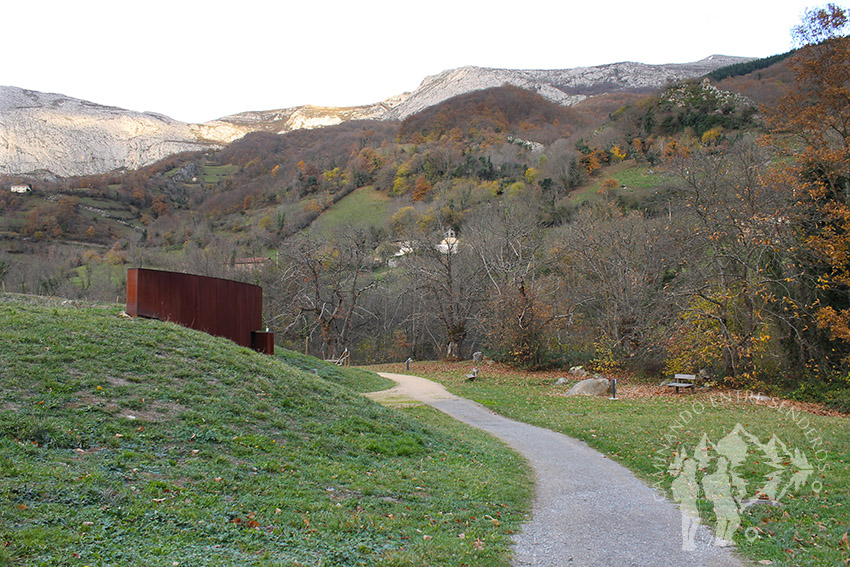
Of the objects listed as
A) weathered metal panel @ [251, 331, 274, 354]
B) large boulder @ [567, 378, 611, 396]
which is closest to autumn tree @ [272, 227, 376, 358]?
weathered metal panel @ [251, 331, 274, 354]

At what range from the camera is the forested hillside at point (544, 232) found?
59.0ft

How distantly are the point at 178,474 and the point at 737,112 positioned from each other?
2573 inches

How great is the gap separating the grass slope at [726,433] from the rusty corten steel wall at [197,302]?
360 inches

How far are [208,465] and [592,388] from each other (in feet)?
56.9

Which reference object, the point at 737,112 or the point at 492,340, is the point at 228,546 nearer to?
the point at 492,340

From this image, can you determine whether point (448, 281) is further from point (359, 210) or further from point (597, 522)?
point (359, 210)

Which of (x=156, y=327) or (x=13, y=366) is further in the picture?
(x=156, y=327)

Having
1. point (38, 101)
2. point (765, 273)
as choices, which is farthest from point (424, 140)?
point (38, 101)

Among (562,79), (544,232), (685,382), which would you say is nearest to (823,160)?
(685,382)

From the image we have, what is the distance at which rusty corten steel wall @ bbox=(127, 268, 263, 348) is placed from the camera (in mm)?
14070

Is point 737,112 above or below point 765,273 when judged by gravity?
above

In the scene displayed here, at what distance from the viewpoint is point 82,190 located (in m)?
94.2

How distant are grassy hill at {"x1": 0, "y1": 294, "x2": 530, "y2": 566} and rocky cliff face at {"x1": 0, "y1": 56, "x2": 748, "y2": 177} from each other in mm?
136583

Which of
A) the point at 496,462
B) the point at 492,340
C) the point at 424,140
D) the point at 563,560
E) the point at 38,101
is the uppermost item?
the point at 38,101
